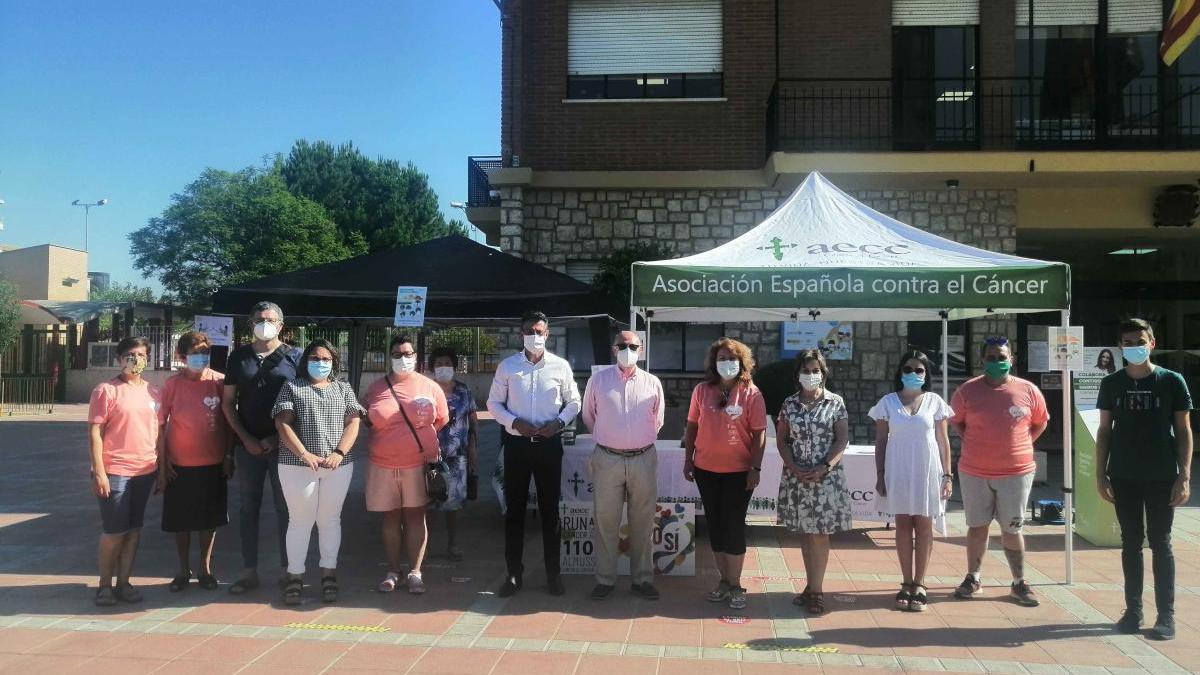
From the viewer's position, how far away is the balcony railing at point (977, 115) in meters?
13.1

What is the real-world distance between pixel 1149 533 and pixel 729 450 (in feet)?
8.55

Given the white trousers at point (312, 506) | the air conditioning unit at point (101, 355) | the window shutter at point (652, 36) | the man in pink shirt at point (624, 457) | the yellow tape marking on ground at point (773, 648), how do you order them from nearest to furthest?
1. the yellow tape marking on ground at point (773, 648)
2. the white trousers at point (312, 506)
3. the man in pink shirt at point (624, 457)
4. the window shutter at point (652, 36)
5. the air conditioning unit at point (101, 355)

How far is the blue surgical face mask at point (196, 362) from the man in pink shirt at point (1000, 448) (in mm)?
5212

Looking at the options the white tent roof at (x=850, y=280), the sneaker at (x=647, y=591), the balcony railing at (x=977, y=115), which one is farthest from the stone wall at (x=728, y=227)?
the sneaker at (x=647, y=591)

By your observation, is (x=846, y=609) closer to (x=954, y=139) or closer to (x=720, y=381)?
(x=720, y=381)

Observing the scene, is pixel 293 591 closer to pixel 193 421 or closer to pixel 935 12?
pixel 193 421

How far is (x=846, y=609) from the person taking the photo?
5.57 m

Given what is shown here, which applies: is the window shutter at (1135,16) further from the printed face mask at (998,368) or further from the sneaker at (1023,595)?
the sneaker at (1023,595)

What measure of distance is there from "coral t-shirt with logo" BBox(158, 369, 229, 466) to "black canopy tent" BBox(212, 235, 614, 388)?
1.76 meters

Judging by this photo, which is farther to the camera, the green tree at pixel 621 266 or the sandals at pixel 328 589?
the green tree at pixel 621 266

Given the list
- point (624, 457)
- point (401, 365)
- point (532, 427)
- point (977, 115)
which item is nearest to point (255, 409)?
point (401, 365)

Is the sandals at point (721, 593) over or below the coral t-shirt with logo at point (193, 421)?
below

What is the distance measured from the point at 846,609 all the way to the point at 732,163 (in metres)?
9.10

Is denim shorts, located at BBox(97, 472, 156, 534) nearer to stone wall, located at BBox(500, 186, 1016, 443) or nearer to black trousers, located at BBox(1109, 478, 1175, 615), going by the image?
black trousers, located at BBox(1109, 478, 1175, 615)
